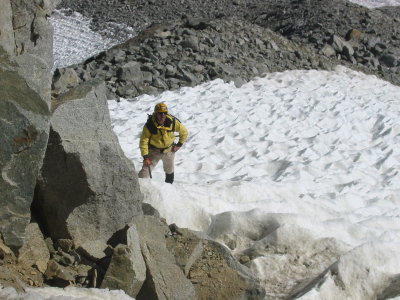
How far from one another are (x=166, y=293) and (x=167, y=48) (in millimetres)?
15762

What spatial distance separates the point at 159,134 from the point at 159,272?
14.4ft

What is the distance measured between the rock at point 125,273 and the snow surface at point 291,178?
177 millimetres

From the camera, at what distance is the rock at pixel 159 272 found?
5.73 m

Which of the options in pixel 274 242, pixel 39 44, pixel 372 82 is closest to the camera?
pixel 39 44

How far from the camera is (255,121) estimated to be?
16.3m

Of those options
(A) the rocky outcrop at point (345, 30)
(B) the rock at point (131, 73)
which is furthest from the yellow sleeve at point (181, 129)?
(A) the rocky outcrop at point (345, 30)

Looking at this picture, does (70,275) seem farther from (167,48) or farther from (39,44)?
(167,48)

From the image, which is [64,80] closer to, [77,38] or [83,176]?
[83,176]

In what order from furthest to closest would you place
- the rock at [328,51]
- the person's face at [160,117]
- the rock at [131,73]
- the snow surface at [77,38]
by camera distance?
the snow surface at [77,38], the rock at [328,51], the rock at [131,73], the person's face at [160,117]

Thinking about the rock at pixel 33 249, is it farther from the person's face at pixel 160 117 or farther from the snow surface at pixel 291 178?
the person's face at pixel 160 117

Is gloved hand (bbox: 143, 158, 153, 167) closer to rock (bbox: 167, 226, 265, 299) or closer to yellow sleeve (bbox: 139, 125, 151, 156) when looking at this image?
yellow sleeve (bbox: 139, 125, 151, 156)

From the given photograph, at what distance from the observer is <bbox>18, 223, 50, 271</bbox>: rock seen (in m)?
5.57

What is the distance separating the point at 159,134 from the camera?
393 inches

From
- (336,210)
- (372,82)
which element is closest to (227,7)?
(372,82)
